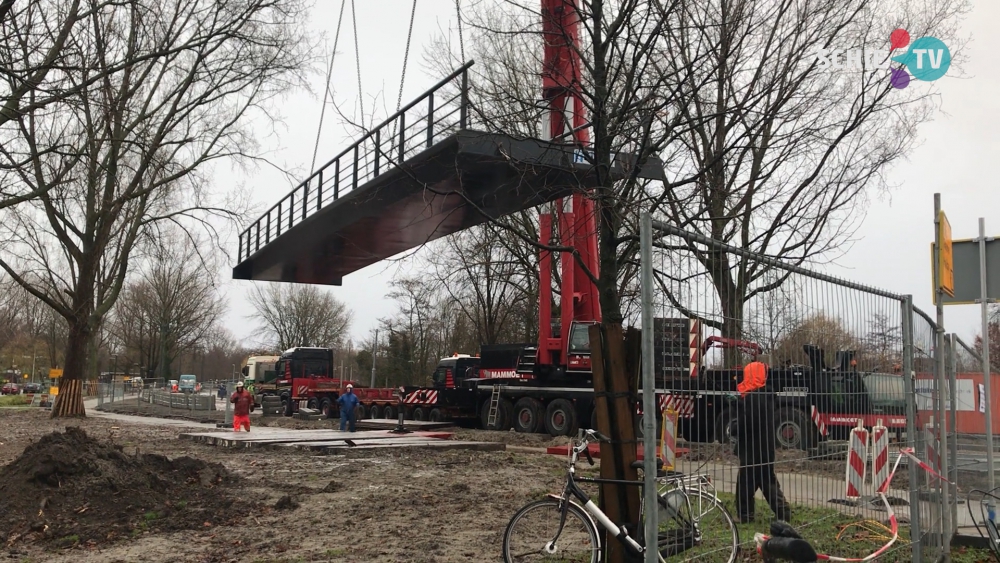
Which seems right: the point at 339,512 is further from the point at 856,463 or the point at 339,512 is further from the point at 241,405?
the point at 241,405

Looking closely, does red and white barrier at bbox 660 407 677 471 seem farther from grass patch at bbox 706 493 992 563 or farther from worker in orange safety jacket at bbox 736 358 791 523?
grass patch at bbox 706 493 992 563

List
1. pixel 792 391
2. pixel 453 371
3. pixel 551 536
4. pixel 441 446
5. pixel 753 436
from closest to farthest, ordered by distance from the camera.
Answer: pixel 753 436, pixel 792 391, pixel 551 536, pixel 441 446, pixel 453 371

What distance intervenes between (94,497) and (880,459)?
796 cm

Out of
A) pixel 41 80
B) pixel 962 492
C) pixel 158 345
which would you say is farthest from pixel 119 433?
pixel 158 345

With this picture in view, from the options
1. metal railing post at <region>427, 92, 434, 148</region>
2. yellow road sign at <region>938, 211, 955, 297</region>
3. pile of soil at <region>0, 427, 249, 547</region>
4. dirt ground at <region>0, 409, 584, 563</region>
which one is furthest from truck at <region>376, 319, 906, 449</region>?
metal railing post at <region>427, 92, 434, 148</region>

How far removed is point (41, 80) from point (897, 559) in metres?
10.6

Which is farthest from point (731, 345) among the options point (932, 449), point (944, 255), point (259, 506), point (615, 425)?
point (259, 506)

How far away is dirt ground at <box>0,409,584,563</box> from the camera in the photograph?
7.39 metres

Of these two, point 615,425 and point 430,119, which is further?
point 430,119

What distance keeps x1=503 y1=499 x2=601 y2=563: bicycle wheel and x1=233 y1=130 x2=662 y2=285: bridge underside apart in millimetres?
2801

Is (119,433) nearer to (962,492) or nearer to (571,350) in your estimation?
(571,350)

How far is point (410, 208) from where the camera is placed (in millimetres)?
17422

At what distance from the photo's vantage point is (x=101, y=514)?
8727mm

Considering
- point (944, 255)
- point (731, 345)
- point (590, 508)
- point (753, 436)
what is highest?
point (944, 255)
